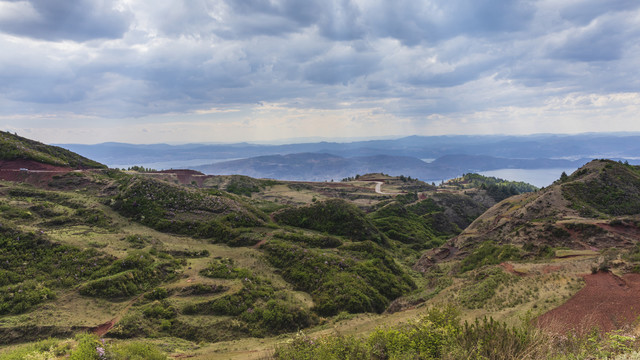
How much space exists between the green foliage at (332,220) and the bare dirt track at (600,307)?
2899 cm

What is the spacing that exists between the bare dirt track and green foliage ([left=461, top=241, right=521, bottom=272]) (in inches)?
453

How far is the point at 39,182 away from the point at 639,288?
208 ft

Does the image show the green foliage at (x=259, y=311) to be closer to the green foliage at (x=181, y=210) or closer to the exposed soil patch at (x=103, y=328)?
the exposed soil patch at (x=103, y=328)

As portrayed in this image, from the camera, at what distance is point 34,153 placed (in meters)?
51.5

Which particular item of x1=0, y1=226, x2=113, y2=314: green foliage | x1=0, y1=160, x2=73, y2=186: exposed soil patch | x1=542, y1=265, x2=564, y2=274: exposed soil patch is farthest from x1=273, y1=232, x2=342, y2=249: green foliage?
x1=0, y1=160, x2=73, y2=186: exposed soil patch

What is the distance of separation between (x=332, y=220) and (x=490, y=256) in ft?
71.7

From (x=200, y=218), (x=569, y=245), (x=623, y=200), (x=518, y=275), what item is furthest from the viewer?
(x=623, y=200)

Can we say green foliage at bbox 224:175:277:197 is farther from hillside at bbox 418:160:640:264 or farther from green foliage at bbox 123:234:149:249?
hillside at bbox 418:160:640:264

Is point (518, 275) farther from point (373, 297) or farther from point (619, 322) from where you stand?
point (373, 297)

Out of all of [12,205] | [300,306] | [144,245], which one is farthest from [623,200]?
[12,205]

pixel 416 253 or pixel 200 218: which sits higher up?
pixel 200 218

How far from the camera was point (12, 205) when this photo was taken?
28453 millimetres

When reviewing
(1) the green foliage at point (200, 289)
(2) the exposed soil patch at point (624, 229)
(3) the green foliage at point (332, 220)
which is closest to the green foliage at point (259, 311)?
(1) the green foliage at point (200, 289)

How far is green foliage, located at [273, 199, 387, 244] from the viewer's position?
144ft
